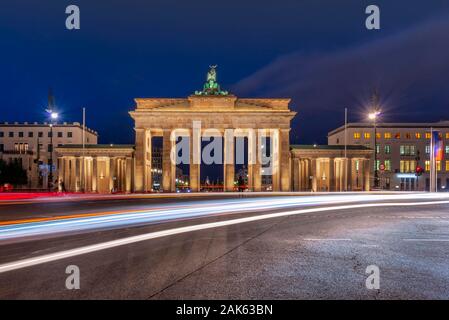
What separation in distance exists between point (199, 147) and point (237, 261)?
58524 mm

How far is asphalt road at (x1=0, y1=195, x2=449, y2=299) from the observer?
23.0 ft

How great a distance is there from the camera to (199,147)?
67.6m

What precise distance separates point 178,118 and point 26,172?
168 ft

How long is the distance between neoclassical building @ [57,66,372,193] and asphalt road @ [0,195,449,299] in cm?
4921

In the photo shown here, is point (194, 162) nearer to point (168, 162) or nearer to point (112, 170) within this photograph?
→ point (168, 162)

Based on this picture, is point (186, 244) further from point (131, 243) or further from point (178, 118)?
point (178, 118)

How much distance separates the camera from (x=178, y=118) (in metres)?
65.1

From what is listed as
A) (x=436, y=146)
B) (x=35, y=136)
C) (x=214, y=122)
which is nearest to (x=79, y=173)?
(x=214, y=122)

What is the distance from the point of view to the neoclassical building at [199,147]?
213 ft

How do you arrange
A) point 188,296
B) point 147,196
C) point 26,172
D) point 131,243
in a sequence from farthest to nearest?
point 26,172 < point 147,196 < point 131,243 < point 188,296

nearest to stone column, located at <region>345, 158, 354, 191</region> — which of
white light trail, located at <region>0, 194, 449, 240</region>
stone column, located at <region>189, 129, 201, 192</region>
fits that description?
stone column, located at <region>189, 129, 201, 192</region>

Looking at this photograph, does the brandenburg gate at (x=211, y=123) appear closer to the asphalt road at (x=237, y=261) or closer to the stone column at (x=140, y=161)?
the stone column at (x=140, y=161)

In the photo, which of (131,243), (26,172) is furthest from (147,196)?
(26,172)

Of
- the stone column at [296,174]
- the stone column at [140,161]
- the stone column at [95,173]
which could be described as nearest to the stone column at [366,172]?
the stone column at [296,174]
